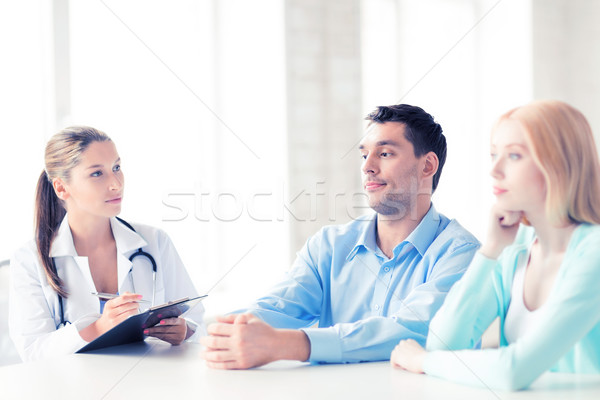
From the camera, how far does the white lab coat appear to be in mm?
1380

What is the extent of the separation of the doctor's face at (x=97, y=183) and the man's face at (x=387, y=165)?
0.72 metres

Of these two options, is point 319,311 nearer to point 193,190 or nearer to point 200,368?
point 200,368

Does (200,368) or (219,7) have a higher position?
(219,7)

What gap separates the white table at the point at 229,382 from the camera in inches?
32.7

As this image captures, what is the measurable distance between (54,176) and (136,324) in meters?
0.63

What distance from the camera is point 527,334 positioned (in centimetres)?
79

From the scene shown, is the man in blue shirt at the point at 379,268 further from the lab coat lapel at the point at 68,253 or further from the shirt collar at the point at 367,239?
the lab coat lapel at the point at 68,253

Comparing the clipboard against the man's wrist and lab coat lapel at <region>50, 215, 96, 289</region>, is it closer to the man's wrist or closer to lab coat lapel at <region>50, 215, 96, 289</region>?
the man's wrist

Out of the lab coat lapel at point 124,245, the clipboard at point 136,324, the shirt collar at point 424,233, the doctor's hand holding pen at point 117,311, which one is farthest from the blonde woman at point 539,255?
the lab coat lapel at point 124,245

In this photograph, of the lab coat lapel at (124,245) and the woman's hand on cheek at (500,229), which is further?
the lab coat lapel at (124,245)

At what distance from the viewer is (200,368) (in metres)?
1.05

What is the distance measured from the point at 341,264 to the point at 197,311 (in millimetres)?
485

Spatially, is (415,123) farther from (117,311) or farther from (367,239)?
(117,311)

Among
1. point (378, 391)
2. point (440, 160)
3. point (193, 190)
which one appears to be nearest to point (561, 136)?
point (378, 391)
